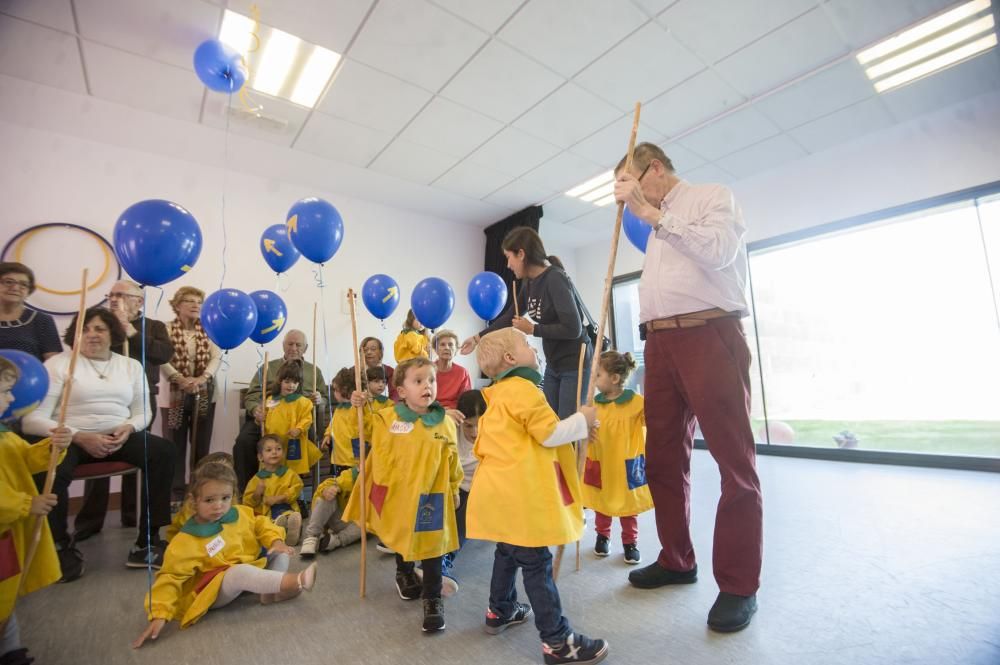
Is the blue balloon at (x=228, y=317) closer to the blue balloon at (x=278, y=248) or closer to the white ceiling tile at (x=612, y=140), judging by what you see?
the blue balloon at (x=278, y=248)

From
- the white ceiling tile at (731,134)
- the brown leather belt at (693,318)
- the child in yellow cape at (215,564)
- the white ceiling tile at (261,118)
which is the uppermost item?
the white ceiling tile at (261,118)

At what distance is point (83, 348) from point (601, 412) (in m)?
2.42

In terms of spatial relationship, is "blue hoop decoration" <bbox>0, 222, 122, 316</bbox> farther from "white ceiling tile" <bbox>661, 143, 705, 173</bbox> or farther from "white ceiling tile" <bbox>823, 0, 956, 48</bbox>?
"white ceiling tile" <bbox>823, 0, 956, 48</bbox>

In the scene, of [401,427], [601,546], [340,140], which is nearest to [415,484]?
[401,427]

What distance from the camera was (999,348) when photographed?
3.41m

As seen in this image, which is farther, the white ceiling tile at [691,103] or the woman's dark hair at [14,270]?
the white ceiling tile at [691,103]

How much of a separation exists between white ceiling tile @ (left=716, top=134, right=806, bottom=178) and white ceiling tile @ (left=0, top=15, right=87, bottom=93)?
15.8ft

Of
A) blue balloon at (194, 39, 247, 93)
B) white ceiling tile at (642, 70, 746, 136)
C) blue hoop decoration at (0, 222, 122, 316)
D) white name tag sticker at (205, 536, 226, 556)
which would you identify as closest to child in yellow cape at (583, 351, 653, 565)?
white name tag sticker at (205, 536, 226, 556)

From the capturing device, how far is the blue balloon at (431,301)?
287 cm

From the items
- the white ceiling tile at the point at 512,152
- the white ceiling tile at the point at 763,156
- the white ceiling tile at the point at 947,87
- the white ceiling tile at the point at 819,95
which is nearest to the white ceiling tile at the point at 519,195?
the white ceiling tile at the point at 512,152

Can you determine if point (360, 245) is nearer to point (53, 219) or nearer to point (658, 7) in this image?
point (53, 219)

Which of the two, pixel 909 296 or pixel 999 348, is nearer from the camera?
pixel 999 348

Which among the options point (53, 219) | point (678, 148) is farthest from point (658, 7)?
point (53, 219)

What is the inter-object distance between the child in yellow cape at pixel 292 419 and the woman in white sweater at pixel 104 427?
70 centimetres
